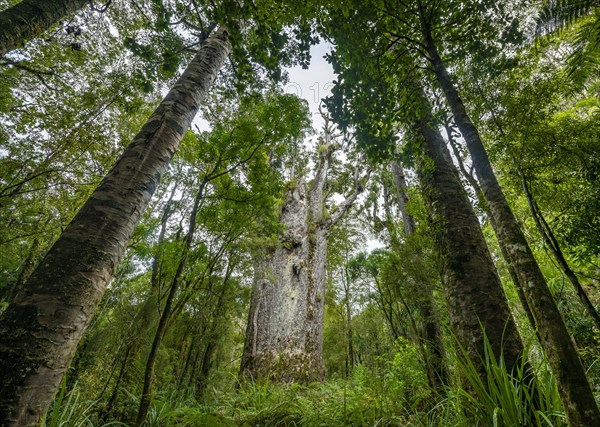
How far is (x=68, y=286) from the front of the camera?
127 centimetres

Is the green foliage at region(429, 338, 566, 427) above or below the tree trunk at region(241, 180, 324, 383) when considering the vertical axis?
below

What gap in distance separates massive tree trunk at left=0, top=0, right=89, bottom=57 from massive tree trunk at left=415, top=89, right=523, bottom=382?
170 inches

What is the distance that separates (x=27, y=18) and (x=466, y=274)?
202 inches

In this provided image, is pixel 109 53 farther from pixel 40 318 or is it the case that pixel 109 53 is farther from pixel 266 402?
pixel 266 402

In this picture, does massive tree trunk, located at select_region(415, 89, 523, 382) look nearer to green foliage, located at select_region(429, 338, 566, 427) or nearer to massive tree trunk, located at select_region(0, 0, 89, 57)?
green foliage, located at select_region(429, 338, 566, 427)

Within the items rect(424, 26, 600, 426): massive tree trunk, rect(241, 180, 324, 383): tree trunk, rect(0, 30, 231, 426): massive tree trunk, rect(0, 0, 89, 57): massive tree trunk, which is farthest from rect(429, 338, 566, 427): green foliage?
rect(0, 0, 89, 57): massive tree trunk

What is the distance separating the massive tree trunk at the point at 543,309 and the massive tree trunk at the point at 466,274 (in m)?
0.48

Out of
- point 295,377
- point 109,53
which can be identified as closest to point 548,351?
point 295,377

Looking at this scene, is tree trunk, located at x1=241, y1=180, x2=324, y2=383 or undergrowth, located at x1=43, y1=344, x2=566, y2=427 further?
tree trunk, located at x1=241, y1=180, x2=324, y2=383

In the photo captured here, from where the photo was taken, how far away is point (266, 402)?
2914 mm

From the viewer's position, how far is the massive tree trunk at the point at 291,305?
5227 mm

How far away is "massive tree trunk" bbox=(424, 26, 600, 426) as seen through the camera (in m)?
1.00

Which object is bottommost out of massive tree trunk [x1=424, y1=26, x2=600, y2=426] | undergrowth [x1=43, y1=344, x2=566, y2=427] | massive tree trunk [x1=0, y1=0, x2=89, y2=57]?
undergrowth [x1=43, y1=344, x2=566, y2=427]

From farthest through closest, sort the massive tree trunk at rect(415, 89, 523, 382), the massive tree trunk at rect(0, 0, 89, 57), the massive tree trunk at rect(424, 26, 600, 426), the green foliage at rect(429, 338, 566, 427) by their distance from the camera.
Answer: the massive tree trunk at rect(0, 0, 89, 57)
the massive tree trunk at rect(415, 89, 523, 382)
the green foliage at rect(429, 338, 566, 427)
the massive tree trunk at rect(424, 26, 600, 426)
